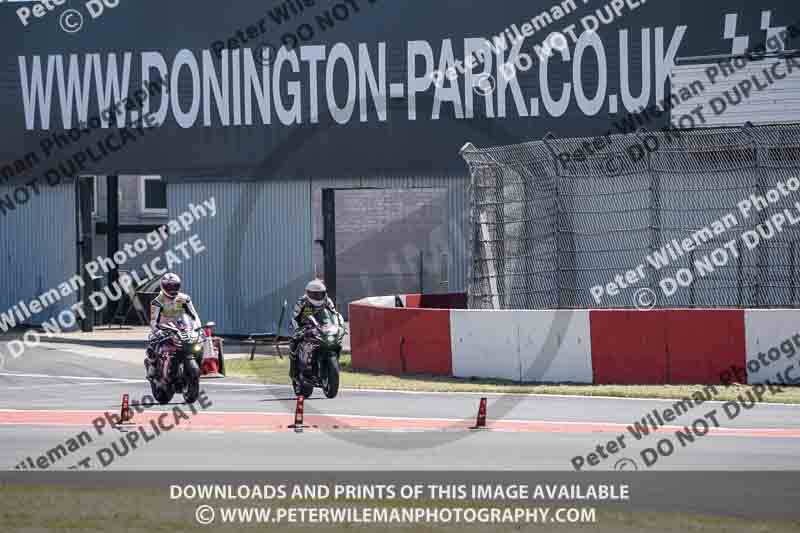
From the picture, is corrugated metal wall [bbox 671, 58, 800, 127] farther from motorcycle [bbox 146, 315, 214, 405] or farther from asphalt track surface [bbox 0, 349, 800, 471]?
motorcycle [bbox 146, 315, 214, 405]

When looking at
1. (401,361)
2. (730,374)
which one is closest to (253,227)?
(401,361)

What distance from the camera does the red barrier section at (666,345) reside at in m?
19.4

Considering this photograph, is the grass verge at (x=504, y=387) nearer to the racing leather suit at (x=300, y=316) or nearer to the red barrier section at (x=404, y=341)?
the red barrier section at (x=404, y=341)

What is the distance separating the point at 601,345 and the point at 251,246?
14290 millimetres

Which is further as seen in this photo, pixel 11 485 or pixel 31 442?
pixel 31 442

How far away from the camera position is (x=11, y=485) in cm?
1110

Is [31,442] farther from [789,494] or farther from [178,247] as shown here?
[178,247]

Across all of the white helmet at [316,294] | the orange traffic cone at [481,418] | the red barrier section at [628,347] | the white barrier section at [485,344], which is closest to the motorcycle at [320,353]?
the white helmet at [316,294]

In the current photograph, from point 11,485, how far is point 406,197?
108 ft

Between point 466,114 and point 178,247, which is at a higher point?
point 466,114

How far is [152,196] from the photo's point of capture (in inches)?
1738

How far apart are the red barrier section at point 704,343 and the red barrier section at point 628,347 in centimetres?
18

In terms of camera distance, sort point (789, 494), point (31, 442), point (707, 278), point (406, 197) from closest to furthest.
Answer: point (789, 494), point (31, 442), point (707, 278), point (406, 197)

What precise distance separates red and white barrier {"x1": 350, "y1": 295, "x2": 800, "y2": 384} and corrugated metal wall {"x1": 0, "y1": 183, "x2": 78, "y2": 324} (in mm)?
14175
